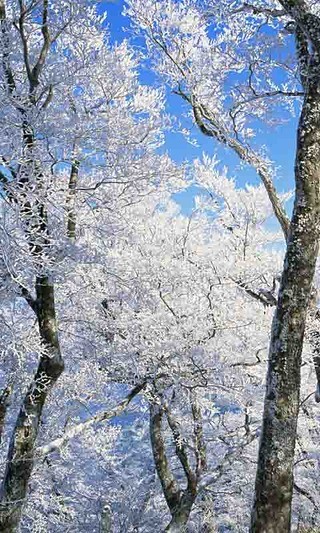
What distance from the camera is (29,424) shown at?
16.8 ft

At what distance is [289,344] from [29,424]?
3.31m

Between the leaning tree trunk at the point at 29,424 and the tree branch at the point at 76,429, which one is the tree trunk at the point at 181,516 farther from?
the leaning tree trunk at the point at 29,424

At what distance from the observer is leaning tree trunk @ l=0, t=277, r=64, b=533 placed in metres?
4.83

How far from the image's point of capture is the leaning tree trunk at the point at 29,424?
483 centimetres

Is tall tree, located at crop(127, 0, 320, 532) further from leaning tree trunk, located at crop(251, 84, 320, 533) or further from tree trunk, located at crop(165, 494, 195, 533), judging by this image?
tree trunk, located at crop(165, 494, 195, 533)

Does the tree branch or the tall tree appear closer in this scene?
the tall tree

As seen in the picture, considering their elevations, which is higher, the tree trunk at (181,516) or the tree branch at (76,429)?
the tree branch at (76,429)

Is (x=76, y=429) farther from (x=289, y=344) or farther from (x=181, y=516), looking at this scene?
(x=289, y=344)

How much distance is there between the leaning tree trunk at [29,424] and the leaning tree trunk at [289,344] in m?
2.69

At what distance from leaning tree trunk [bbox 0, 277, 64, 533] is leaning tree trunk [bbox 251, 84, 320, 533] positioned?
2691mm

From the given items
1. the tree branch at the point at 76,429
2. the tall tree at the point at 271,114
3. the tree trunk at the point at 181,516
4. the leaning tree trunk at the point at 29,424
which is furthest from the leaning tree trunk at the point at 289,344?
the tree trunk at the point at 181,516

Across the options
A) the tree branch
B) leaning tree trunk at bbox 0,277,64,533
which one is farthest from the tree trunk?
leaning tree trunk at bbox 0,277,64,533

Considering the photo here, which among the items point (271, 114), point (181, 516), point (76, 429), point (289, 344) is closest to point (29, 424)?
point (76, 429)

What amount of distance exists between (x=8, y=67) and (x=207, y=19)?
302cm
